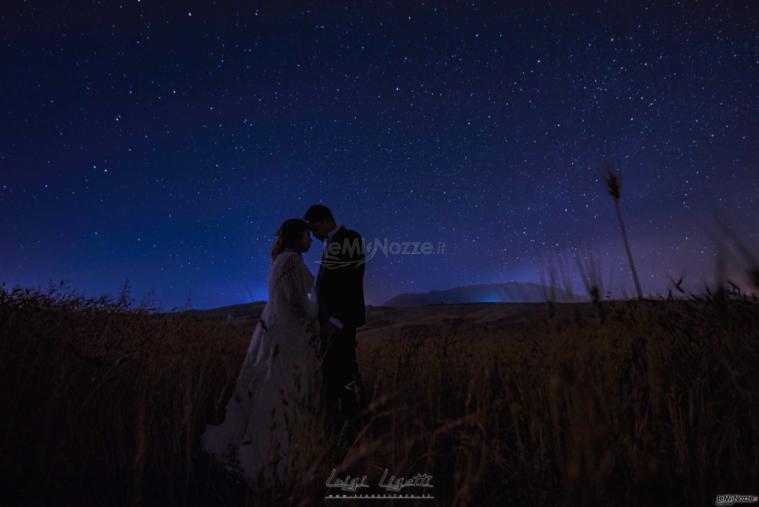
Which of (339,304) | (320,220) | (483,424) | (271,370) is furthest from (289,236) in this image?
(483,424)

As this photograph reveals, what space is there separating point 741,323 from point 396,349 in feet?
10.2

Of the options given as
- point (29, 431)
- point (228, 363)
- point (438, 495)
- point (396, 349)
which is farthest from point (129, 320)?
point (438, 495)

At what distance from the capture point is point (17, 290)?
5121 mm

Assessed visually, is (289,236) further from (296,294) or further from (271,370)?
(271,370)

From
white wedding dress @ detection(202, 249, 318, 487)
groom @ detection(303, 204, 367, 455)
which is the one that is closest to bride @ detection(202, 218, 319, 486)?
white wedding dress @ detection(202, 249, 318, 487)

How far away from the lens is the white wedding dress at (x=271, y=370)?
294 centimetres

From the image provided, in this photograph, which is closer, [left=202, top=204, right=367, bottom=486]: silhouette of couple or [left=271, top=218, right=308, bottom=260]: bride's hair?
[left=202, top=204, right=367, bottom=486]: silhouette of couple

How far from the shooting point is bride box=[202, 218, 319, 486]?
116 inches

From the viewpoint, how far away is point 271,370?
10.3 feet

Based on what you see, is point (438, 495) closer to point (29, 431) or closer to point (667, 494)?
point (667, 494)

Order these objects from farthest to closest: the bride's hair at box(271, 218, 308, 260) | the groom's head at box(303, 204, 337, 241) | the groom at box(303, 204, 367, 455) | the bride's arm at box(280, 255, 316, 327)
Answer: the groom's head at box(303, 204, 337, 241), the groom at box(303, 204, 367, 455), the bride's hair at box(271, 218, 308, 260), the bride's arm at box(280, 255, 316, 327)

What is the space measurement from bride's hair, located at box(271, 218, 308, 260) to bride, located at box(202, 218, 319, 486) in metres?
0.05

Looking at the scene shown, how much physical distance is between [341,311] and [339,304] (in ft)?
0.24

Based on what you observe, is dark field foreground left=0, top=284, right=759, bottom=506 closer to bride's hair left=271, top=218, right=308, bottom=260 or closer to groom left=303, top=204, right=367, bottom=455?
groom left=303, top=204, right=367, bottom=455
